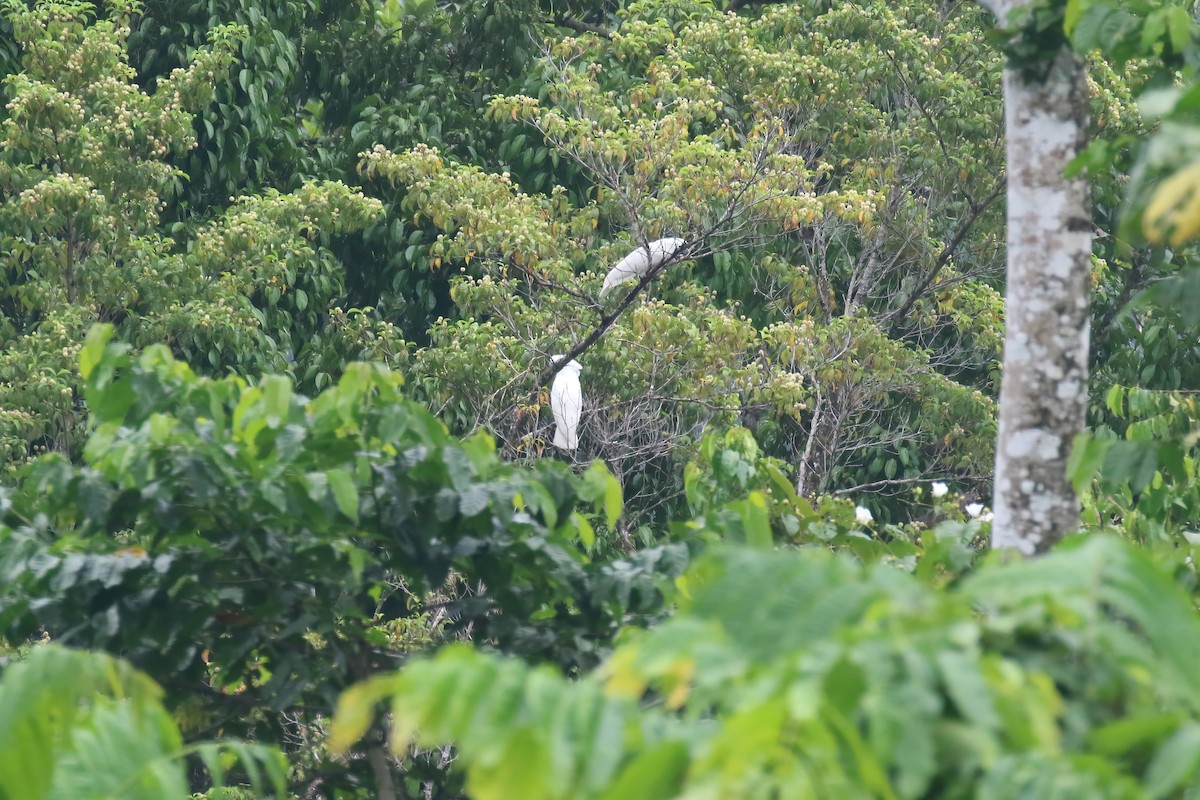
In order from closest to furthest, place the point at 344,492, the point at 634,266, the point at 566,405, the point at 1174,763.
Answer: the point at 1174,763
the point at 344,492
the point at 566,405
the point at 634,266

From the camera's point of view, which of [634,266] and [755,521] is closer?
[755,521]

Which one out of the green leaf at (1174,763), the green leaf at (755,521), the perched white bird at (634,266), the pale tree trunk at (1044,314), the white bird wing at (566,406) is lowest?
the white bird wing at (566,406)

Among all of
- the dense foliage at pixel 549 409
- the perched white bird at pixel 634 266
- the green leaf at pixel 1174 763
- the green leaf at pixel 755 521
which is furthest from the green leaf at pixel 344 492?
the perched white bird at pixel 634 266

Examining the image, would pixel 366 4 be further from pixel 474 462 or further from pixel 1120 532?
pixel 474 462

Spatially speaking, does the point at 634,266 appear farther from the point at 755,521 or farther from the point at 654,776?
the point at 654,776

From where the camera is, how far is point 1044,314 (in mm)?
2584

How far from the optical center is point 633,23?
7762 millimetres

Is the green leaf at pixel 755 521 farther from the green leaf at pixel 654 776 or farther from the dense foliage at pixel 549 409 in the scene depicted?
the green leaf at pixel 654 776

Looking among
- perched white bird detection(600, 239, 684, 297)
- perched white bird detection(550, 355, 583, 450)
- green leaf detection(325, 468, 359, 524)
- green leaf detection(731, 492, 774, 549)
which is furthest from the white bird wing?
green leaf detection(325, 468, 359, 524)

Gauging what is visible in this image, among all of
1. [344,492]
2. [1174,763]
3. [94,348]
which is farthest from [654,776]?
[94,348]

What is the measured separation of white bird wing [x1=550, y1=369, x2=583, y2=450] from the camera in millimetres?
6426

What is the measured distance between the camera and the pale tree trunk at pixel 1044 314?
2.57 metres

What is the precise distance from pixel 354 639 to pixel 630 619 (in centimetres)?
51

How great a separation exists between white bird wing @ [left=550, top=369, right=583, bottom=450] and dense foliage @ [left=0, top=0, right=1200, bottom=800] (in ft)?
0.91
